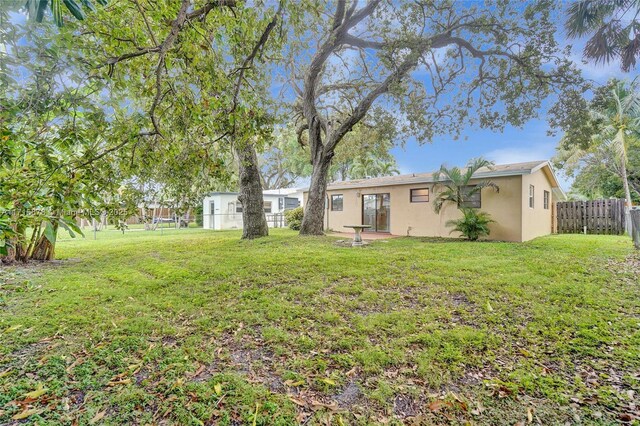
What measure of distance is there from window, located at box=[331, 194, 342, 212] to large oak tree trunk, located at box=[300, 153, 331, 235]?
15.3 feet

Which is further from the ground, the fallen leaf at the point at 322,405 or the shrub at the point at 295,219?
the shrub at the point at 295,219

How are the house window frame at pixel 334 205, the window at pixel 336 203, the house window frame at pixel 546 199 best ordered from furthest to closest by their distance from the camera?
the window at pixel 336 203 → the house window frame at pixel 334 205 → the house window frame at pixel 546 199

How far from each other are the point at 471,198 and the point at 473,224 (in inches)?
63.1

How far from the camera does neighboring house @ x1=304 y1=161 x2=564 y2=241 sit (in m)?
11.5

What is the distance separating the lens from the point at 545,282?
590 centimetres

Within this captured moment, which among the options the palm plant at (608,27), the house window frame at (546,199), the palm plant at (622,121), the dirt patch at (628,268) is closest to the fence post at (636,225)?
the dirt patch at (628,268)

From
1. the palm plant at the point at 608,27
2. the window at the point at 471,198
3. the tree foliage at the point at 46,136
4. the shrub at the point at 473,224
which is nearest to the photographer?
the tree foliage at the point at 46,136

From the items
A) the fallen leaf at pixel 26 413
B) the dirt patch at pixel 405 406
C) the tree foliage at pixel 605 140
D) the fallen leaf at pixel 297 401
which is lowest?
the dirt patch at pixel 405 406

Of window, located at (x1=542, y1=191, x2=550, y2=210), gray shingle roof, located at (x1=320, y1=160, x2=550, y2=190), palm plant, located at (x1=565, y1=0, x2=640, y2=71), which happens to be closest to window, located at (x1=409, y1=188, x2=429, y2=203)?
gray shingle roof, located at (x1=320, y1=160, x2=550, y2=190)

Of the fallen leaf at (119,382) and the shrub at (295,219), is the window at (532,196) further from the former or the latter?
the fallen leaf at (119,382)

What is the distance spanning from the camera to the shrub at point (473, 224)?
1120 cm

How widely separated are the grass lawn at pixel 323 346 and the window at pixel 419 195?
7283mm

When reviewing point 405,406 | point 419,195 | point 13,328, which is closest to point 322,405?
point 405,406

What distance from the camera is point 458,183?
38.7 ft
